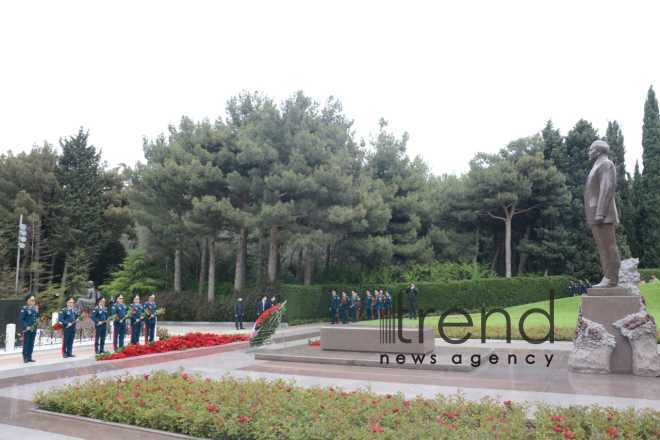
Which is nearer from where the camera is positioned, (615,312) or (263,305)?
(615,312)

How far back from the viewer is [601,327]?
1005 cm

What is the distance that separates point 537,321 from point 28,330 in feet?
62.6

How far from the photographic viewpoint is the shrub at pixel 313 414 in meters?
5.68

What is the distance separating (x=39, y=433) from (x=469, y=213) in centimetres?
3505

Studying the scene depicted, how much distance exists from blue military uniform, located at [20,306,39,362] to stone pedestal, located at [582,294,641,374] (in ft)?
43.0

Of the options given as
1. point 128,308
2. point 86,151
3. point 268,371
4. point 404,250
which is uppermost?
point 86,151

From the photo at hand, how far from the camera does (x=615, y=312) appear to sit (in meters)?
10.1

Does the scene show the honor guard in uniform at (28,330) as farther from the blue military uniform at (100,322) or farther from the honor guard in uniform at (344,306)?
the honor guard in uniform at (344,306)

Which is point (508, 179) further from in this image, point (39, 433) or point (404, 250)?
point (39, 433)

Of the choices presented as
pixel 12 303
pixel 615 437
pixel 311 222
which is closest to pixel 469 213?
pixel 311 222

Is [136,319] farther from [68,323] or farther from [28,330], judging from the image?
[28,330]

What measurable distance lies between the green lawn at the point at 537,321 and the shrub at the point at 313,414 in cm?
1089

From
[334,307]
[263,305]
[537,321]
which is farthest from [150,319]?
[537,321]

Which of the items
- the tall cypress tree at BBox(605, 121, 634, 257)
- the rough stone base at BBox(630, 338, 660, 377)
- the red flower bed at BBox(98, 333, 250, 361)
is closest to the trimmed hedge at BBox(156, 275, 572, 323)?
the red flower bed at BBox(98, 333, 250, 361)
